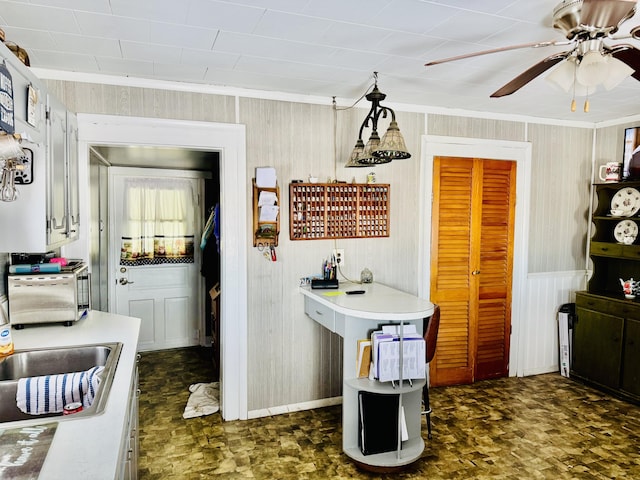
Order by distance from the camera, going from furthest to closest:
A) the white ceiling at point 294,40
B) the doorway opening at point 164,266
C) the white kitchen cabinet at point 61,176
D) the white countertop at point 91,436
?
the doorway opening at point 164,266 → the white kitchen cabinet at point 61,176 → the white ceiling at point 294,40 → the white countertop at point 91,436

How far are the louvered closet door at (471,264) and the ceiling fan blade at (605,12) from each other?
2400mm

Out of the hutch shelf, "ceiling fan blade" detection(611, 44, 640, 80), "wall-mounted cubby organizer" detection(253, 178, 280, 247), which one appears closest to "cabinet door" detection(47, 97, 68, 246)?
"wall-mounted cubby organizer" detection(253, 178, 280, 247)

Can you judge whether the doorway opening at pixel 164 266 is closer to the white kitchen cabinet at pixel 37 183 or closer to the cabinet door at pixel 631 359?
the white kitchen cabinet at pixel 37 183

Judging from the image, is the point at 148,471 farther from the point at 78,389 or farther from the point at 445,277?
the point at 445,277

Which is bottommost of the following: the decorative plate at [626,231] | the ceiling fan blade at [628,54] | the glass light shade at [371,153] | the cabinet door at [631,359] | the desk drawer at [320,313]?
the cabinet door at [631,359]

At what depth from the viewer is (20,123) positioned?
5.74 feet

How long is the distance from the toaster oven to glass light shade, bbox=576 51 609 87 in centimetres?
272

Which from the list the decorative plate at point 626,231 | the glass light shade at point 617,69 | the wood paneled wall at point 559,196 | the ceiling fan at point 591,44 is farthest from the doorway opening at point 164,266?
the decorative plate at point 626,231

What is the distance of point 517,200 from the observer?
429 centimetres

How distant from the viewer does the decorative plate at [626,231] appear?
4.00 metres

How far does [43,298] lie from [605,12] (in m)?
2.84

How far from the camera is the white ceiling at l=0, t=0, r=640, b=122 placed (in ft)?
6.70

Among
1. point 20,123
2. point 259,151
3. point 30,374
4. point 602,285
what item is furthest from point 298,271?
point 602,285

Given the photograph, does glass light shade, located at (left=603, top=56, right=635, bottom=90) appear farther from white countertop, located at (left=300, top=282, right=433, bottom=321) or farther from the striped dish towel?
the striped dish towel
